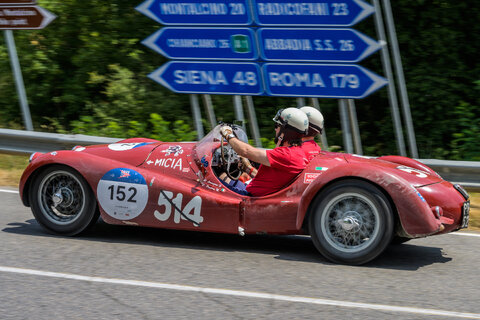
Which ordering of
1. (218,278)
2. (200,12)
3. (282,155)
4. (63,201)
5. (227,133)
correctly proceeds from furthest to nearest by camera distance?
(200,12) < (63,201) < (227,133) < (282,155) < (218,278)

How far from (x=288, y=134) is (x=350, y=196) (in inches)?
33.4

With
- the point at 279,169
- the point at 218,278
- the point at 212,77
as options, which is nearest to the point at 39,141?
the point at 212,77

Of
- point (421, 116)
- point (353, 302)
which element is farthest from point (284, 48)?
point (353, 302)

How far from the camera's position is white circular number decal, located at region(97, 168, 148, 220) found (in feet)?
20.8

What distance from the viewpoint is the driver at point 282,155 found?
20.1 ft

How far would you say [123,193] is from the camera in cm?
637

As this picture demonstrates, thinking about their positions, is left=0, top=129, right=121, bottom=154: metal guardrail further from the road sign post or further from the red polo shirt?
the red polo shirt

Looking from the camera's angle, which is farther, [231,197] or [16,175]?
[16,175]

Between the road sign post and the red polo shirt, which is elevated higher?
the road sign post

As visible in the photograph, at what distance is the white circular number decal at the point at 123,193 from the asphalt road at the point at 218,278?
1.03 ft

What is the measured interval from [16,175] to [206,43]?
3.87 m

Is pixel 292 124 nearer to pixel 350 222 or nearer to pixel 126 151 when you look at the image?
pixel 350 222

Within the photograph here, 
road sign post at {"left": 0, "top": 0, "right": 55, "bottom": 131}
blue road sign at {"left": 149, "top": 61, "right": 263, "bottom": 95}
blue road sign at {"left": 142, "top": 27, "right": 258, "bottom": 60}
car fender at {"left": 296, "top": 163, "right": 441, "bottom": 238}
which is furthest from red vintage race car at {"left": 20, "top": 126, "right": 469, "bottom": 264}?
road sign post at {"left": 0, "top": 0, "right": 55, "bottom": 131}

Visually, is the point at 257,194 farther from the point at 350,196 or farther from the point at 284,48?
the point at 284,48
